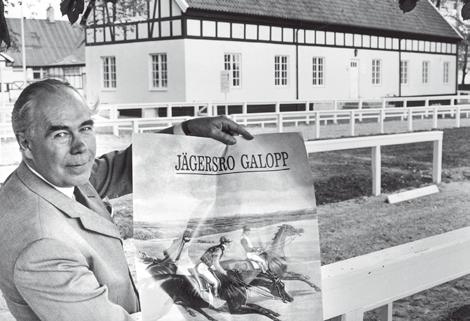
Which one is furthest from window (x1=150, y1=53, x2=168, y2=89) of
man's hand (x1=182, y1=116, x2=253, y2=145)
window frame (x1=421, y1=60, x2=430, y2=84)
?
man's hand (x1=182, y1=116, x2=253, y2=145)

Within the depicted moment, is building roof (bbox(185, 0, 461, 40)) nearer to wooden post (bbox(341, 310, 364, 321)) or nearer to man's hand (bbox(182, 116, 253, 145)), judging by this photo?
wooden post (bbox(341, 310, 364, 321))

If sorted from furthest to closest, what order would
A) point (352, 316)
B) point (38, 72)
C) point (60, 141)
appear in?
point (38, 72) < point (352, 316) < point (60, 141)

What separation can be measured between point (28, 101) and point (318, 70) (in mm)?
26706

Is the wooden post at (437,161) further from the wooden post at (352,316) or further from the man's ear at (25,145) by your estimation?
the man's ear at (25,145)

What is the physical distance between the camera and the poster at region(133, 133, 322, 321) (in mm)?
990

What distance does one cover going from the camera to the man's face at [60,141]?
3.16 feet

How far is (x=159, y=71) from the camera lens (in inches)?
927

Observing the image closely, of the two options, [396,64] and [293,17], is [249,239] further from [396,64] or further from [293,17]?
[396,64]

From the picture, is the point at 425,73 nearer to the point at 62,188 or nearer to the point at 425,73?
the point at 425,73

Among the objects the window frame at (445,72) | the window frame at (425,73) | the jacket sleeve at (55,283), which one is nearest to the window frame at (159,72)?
the window frame at (425,73)

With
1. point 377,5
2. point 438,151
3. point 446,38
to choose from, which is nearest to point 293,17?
point 377,5

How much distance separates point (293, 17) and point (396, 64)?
7.35m

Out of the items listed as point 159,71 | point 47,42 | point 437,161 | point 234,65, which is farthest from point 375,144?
point 47,42

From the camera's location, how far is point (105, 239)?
1017 mm
